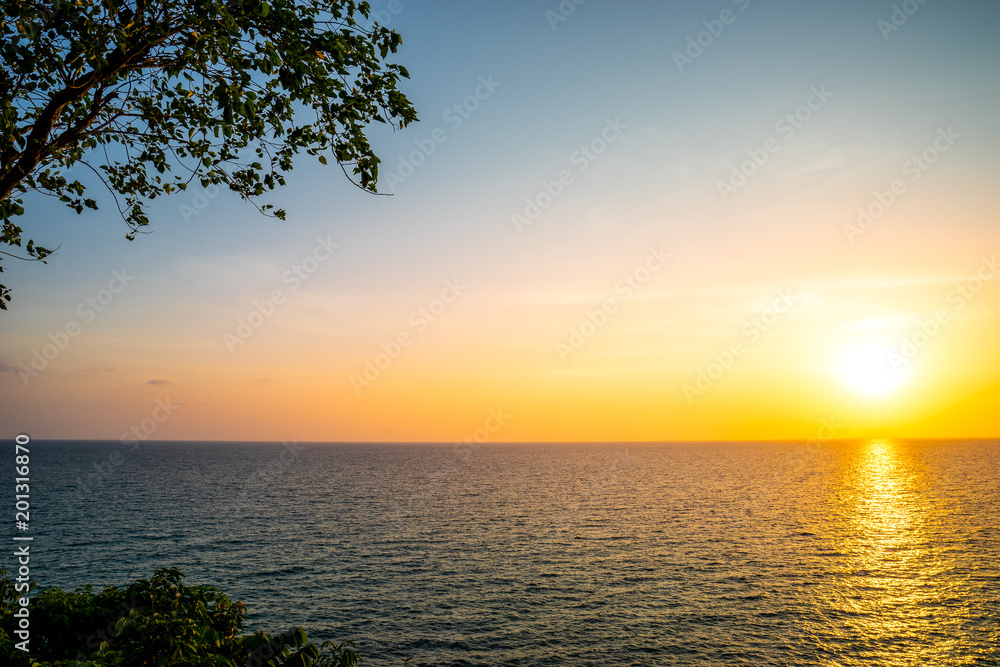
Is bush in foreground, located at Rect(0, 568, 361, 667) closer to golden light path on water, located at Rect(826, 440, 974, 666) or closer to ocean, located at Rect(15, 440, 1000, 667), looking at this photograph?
ocean, located at Rect(15, 440, 1000, 667)

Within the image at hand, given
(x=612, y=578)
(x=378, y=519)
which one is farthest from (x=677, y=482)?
(x=612, y=578)

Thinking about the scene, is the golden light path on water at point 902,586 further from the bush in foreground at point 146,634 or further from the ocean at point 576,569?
the bush in foreground at point 146,634

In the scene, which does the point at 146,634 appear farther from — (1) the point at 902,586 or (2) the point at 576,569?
(1) the point at 902,586

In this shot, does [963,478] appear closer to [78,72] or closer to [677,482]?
[677,482]

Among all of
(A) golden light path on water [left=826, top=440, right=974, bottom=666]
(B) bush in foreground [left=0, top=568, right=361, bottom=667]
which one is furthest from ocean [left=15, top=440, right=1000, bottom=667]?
(B) bush in foreground [left=0, top=568, right=361, bottom=667]

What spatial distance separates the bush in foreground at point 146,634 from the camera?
9.30m

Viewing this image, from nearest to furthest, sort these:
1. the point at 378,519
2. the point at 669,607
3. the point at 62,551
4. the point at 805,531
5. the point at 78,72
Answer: the point at 78,72 → the point at 669,607 → the point at 62,551 → the point at 805,531 → the point at 378,519

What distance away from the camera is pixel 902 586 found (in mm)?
48438

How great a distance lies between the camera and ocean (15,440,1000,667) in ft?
118

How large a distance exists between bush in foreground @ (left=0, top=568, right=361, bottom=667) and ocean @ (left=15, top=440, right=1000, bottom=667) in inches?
1009

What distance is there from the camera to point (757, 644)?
117 ft

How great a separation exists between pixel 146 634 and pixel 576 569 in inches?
1862

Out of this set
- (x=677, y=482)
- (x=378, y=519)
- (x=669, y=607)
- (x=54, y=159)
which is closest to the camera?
(x=54, y=159)

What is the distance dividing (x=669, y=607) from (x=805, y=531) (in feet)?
139
